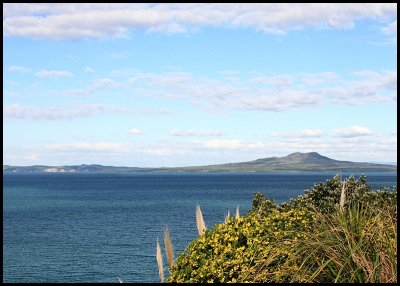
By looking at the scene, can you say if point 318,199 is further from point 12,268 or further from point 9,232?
point 9,232

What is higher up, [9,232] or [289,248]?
[289,248]

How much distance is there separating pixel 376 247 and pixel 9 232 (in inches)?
2243

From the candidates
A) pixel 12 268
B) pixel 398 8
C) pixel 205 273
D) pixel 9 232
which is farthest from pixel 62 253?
pixel 398 8

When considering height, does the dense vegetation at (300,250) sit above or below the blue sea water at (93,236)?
above

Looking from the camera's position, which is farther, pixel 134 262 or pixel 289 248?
pixel 134 262

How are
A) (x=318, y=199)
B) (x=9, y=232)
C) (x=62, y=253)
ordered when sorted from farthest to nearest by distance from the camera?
(x=9, y=232) → (x=62, y=253) → (x=318, y=199)

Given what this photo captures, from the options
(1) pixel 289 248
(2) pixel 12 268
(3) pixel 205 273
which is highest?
(1) pixel 289 248

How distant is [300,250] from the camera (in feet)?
17.0

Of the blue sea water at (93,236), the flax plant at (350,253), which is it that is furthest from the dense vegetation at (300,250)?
the blue sea water at (93,236)

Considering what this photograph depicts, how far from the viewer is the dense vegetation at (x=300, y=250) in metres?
5.05

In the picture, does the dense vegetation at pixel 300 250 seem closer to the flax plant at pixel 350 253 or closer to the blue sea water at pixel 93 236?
the flax plant at pixel 350 253

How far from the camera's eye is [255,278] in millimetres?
5391

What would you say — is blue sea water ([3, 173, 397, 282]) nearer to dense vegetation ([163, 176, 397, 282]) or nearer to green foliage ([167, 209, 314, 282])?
green foliage ([167, 209, 314, 282])

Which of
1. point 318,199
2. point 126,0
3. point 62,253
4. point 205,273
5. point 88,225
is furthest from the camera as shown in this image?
point 88,225
